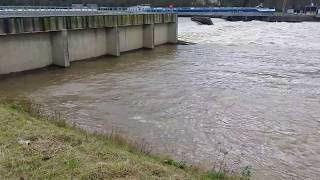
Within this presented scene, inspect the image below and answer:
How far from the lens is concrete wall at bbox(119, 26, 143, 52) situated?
121 feet

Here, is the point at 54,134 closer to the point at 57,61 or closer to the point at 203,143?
the point at 203,143

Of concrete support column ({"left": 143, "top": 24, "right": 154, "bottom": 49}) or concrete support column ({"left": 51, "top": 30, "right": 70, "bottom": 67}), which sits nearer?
concrete support column ({"left": 51, "top": 30, "right": 70, "bottom": 67})

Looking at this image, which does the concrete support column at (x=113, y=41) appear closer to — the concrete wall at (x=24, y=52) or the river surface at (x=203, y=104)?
the river surface at (x=203, y=104)

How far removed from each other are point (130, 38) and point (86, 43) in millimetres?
8062

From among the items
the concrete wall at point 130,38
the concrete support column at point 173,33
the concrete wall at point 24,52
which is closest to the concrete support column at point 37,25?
the concrete wall at point 24,52

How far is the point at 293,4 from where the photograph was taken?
558ft

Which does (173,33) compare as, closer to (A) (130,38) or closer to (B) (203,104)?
(A) (130,38)

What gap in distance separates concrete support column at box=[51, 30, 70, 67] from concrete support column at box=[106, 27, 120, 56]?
271 inches

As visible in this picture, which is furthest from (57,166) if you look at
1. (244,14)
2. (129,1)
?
(129,1)

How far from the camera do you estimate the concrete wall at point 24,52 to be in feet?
77.2

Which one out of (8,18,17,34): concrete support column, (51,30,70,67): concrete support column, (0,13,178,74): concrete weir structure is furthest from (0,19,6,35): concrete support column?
(51,30,70,67): concrete support column

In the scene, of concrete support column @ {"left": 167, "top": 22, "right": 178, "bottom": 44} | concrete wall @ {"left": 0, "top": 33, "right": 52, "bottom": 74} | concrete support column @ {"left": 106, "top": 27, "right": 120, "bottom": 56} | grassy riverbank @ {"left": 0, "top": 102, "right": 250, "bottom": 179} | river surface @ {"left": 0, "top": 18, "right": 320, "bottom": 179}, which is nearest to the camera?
grassy riverbank @ {"left": 0, "top": 102, "right": 250, "bottom": 179}

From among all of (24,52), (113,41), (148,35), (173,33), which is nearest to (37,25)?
(24,52)

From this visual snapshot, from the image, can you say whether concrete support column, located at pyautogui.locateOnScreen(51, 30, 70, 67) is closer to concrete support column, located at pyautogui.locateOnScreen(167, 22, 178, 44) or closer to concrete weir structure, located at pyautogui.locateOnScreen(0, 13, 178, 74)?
concrete weir structure, located at pyautogui.locateOnScreen(0, 13, 178, 74)
